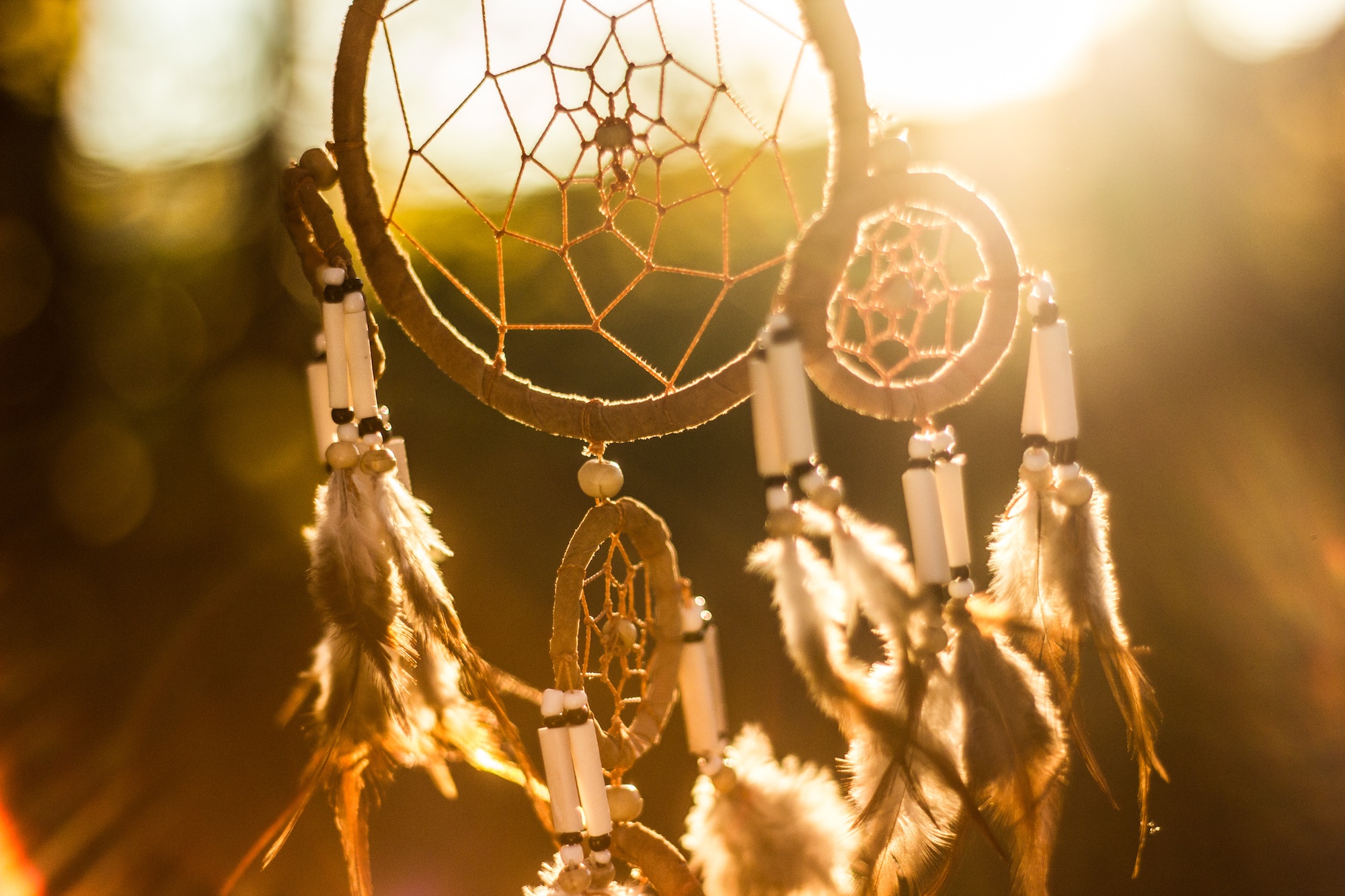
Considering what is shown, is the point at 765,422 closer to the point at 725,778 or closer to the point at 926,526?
the point at 926,526

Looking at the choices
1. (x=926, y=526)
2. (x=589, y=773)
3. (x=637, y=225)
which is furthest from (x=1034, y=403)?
(x=637, y=225)

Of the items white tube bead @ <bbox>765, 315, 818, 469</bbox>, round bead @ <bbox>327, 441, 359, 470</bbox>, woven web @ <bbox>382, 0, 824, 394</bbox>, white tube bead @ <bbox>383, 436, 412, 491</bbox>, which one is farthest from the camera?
woven web @ <bbox>382, 0, 824, 394</bbox>

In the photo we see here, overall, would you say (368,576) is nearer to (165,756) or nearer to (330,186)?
(330,186)

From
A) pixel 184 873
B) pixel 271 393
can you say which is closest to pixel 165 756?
pixel 184 873

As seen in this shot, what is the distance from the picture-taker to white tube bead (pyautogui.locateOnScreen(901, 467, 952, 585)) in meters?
0.66

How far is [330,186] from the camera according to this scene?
79cm

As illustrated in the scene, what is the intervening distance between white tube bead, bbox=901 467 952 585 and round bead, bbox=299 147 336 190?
22.1 inches

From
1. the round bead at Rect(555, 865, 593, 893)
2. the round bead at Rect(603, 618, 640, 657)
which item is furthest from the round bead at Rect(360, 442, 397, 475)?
the round bead at Rect(555, 865, 593, 893)

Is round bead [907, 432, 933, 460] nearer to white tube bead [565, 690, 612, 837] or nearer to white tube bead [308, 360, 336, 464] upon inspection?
white tube bead [565, 690, 612, 837]

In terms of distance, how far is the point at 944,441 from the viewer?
712 mm

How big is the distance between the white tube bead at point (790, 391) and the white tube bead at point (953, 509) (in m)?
0.13

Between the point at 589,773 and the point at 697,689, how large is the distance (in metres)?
0.14

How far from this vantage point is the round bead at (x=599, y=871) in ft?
2.50

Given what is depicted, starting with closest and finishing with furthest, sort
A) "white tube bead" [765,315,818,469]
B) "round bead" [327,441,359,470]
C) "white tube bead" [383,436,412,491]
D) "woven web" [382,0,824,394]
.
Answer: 1. "white tube bead" [765,315,818,469]
2. "round bead" [327,441,359,470]
3. "white tube bead" [383,436,412,491]
4. "woven web" [382,0,824,394]
